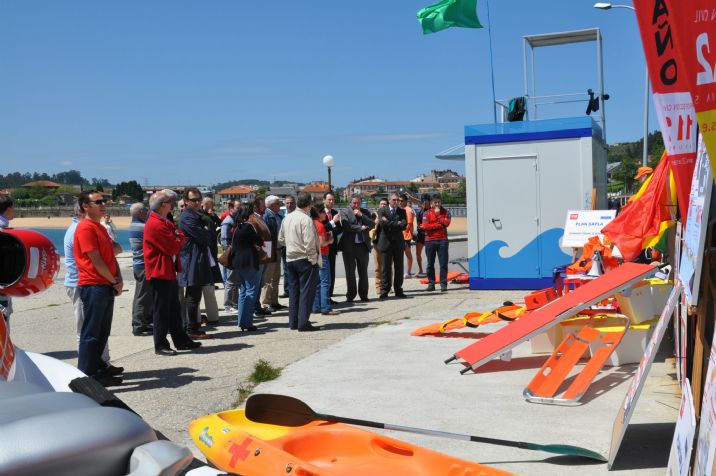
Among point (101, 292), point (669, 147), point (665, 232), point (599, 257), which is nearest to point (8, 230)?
point (669, 147)

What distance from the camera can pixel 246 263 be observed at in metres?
10.4

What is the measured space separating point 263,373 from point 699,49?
558cm

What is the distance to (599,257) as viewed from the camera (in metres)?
9.11

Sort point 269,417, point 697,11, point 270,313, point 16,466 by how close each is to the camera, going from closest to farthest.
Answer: point 16,466 → point 697,11 → point 269,417 → point 270,313

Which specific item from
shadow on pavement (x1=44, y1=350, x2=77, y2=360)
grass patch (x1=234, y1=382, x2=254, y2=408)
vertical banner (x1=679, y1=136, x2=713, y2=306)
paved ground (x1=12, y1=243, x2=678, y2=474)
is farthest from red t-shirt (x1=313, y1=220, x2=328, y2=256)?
vertical banner (x1=679, y1=136, x2=713, y2=306)

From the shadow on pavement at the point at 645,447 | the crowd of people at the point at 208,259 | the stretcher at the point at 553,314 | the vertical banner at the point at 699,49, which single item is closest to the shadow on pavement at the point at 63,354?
the crowd of people at the point at 208,259

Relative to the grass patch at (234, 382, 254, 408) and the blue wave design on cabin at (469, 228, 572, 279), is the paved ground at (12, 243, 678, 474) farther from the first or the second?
the blue wave design on cabin at (469, 228, 572, 279)

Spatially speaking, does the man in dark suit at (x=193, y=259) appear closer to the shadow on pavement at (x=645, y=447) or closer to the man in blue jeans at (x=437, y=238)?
the man in blue jeans at (x=437, y=238)

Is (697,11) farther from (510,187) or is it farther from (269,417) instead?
(510,187)

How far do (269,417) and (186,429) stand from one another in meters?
1.35

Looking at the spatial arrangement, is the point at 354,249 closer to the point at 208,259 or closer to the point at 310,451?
the point at 208,259

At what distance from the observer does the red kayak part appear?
10.5 ft

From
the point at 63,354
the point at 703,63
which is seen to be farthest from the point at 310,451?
the point at 63,354

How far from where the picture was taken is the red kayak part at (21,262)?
3.20 metres
